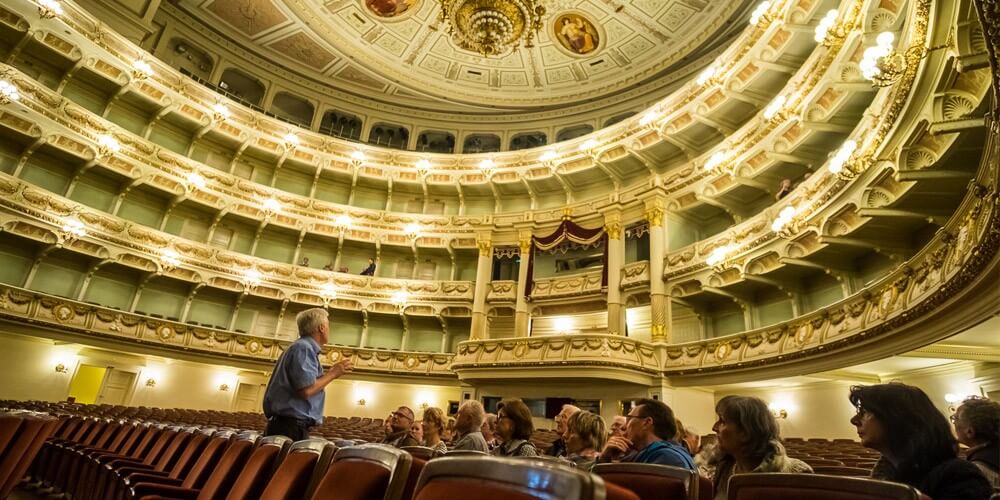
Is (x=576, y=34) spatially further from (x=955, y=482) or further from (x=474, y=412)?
(x=955, y=482)

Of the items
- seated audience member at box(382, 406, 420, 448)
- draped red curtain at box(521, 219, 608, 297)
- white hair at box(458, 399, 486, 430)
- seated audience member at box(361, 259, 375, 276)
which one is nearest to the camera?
white hair at box(458, 399, 486, 430)

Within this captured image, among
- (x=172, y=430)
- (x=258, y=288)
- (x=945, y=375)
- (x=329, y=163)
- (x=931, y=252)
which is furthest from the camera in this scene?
(x=329, y=163)

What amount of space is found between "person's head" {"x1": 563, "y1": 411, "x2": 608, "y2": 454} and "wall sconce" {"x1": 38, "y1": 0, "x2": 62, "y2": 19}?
17.4 m

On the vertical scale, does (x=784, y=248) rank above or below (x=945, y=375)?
above

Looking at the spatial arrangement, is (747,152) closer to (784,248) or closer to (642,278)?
(784,248)

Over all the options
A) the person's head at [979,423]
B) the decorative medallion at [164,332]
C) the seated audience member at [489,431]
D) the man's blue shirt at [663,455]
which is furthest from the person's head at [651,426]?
the decorative medallion at [164,332]

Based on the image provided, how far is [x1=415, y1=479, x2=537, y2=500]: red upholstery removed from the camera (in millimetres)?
887

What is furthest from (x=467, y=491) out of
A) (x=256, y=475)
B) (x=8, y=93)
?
(x=8, y=93)

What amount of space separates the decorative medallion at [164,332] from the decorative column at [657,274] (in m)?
13.4

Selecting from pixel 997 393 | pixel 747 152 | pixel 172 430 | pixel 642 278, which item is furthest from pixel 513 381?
pixel 172 430

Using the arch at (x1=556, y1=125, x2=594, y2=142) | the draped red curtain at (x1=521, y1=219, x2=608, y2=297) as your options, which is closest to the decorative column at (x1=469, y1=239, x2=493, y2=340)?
the draped red curtain at (x1=521, y1=219, x2=608, y2=297)

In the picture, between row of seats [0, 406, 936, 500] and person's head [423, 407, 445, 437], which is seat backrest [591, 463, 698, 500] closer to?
row of seats [0, 406, 936, 500]

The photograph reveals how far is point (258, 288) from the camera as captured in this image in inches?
642

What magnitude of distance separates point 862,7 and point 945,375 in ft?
21.0
